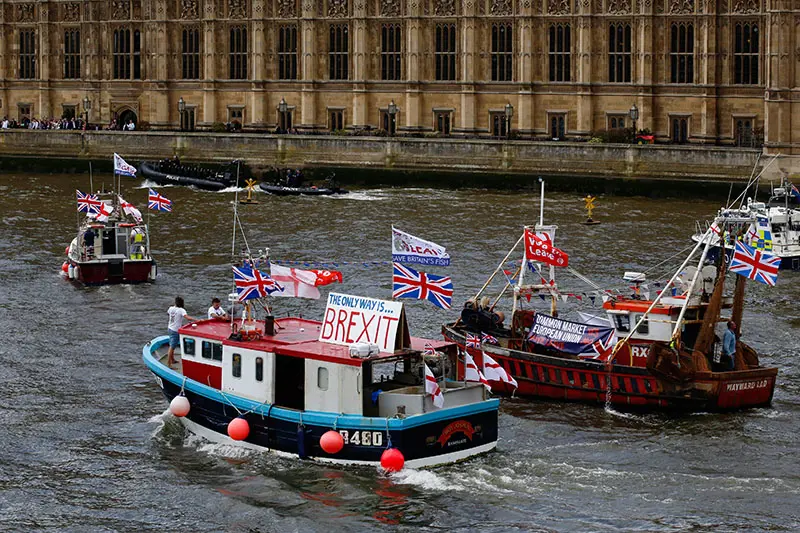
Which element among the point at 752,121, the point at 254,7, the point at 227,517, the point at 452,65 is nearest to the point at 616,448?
the point at 227,517

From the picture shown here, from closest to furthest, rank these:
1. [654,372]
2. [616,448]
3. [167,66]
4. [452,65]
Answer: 1. [616,448]
2. [654,372]
3. [452,65]
4. [167,66]

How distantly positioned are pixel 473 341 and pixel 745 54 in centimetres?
5930

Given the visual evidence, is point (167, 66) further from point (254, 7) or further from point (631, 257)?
point (631, 257)

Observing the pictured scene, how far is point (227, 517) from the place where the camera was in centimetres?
3878

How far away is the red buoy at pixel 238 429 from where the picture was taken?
137 feet

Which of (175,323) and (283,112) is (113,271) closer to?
(175,323)

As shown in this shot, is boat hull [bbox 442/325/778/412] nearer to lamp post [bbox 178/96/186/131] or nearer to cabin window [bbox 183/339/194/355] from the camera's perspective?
cabin window [bbox 183/339/194/355]

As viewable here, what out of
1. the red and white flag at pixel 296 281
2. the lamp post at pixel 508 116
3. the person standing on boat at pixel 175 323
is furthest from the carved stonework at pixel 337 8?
the red and white flag at pixel 296 281

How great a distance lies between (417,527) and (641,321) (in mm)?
12333

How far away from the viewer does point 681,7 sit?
104500mm

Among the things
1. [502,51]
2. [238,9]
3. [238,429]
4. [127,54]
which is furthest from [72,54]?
[238,429]

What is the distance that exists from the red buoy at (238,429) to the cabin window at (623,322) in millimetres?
12085

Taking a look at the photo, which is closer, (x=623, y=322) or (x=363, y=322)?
(x=363, y=322)

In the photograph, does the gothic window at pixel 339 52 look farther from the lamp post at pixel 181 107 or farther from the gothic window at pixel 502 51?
the lamp post at pixel 181 107
